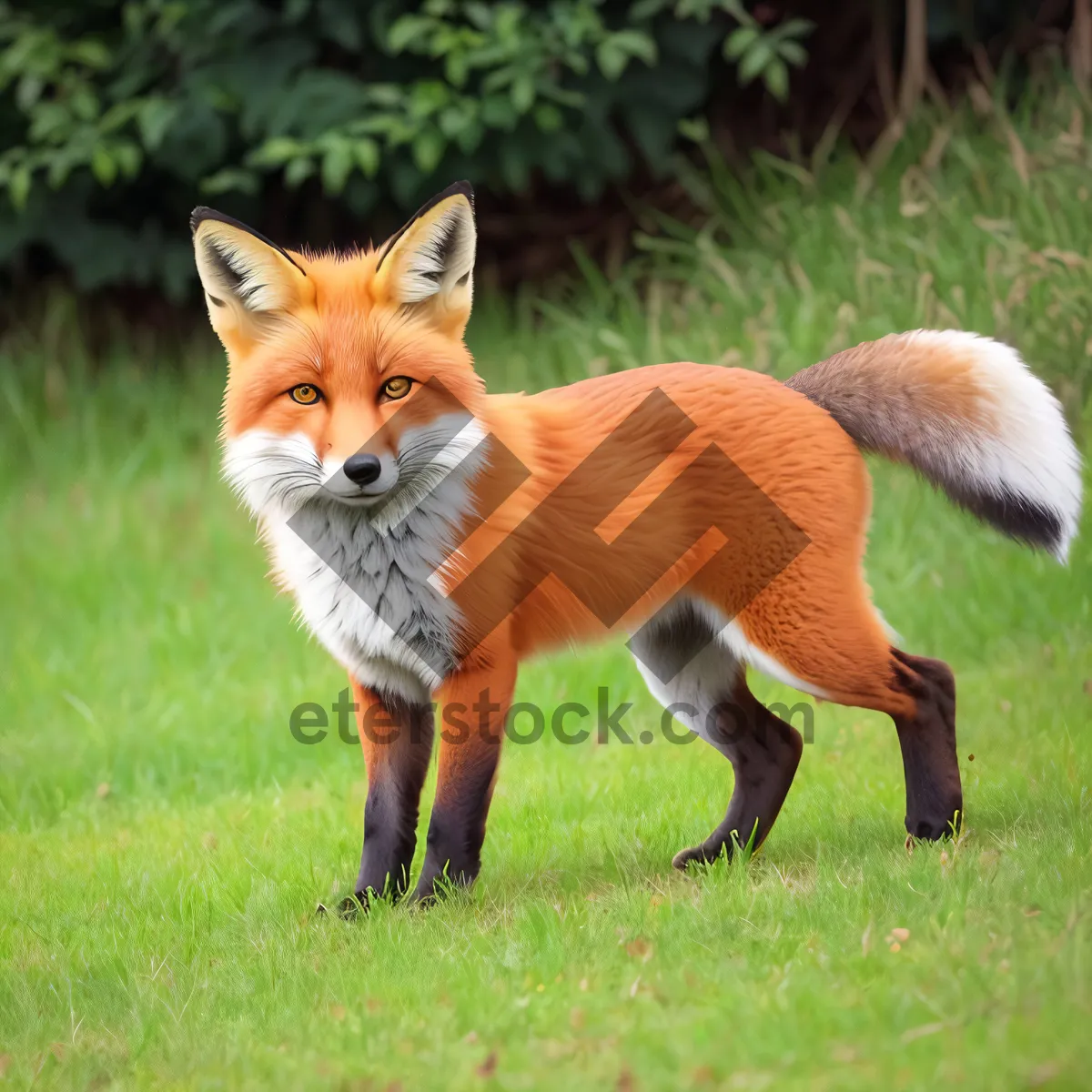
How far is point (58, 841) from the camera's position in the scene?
502 cm

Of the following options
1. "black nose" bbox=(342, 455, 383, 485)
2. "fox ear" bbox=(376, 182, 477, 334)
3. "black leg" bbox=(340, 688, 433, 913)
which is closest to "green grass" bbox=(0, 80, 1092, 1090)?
"black leg" bbox=(340, 688, 433, 913)

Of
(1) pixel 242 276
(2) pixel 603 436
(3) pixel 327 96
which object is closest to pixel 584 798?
(2) pixel 603 436

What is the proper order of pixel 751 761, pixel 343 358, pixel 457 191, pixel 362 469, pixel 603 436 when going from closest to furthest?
pixel 362 469 < pixel 343 358 < pixel 457 191 < pixel 603 436 < pixel 751 761

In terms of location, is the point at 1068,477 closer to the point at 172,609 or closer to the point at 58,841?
the point at 58,841

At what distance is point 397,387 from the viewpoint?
3.51 meters

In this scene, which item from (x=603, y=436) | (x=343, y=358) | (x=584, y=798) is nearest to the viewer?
(x=343, y=358)

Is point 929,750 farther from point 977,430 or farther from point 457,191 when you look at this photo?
point 457,191

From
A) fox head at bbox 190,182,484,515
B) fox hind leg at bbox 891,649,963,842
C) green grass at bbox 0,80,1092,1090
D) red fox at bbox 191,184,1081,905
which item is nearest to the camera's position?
green grass at bbox 0,80,1092,1090

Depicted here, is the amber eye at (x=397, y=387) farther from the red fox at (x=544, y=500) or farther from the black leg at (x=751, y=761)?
the black leg at (x=751, y=761)

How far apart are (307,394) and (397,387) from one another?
24 cm

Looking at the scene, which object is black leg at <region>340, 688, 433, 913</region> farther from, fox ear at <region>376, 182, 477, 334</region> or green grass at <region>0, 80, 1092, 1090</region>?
fox ear at <region>376, 182, 477, 334</region>

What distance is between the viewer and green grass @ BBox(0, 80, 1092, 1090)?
287 centimetres

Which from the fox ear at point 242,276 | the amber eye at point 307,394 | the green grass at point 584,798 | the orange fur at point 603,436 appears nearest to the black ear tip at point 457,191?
the orange fur at point 603,436

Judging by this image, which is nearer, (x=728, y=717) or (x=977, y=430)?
(x=977, y=430)
